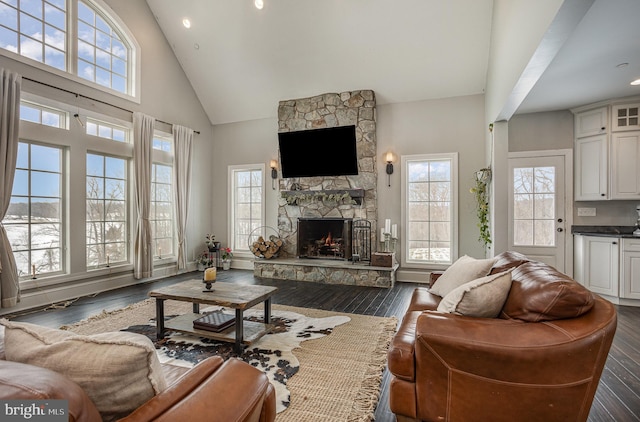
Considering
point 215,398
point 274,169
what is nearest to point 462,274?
point 215,398

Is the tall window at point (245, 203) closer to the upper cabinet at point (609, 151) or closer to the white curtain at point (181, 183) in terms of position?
the white curtain at point (181, 183)

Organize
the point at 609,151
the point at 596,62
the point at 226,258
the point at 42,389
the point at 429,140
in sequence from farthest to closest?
the point at 226,258 → the point at 429,140 → the point at 609,151 → the point at 596,62 → the point at 42,389

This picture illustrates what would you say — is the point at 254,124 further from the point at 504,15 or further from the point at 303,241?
the point at 504,15

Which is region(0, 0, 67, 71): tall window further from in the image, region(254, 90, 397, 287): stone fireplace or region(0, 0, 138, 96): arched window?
region(254, 90, 397, 287): stone fireplace

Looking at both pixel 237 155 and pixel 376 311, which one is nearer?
pixel 376 311

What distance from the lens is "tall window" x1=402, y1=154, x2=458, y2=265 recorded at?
206 inches

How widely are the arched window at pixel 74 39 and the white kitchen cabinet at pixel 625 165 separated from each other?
7.20 meters

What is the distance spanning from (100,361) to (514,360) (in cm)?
155

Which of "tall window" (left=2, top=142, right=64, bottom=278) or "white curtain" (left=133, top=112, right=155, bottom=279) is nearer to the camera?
"tall window" (left=2, top=142, right=64, bottom=278)

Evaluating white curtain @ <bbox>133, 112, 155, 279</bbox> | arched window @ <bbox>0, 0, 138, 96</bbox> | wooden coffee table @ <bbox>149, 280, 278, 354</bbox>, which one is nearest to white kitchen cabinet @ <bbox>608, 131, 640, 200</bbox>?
wooden coffee table @ <bbox>149, 280, 278, 354</bbox>

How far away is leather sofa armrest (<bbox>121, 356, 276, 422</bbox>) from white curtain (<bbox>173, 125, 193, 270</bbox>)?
17.0 ft

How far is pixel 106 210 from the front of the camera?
484 centimetres

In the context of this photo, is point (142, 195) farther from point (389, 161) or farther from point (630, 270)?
point (630, 270)


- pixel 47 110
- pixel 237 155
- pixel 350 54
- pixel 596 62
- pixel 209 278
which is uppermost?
pixel 350 54
